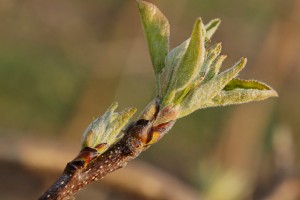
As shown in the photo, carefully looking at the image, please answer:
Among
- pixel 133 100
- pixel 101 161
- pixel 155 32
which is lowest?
pixel 101 161

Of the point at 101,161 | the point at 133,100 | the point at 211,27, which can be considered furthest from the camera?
the point at 133,100

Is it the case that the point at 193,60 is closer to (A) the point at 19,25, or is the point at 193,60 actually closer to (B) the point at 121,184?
(B) the point at 121,184

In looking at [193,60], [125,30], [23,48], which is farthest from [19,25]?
[193,60]

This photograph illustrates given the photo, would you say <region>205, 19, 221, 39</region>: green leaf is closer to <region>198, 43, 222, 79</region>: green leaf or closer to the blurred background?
<region>198, 43, 222, 79</region>: green leaf

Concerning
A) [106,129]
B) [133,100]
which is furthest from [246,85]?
[133,100]

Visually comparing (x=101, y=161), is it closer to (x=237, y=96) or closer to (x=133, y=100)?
(x=237, y=96)

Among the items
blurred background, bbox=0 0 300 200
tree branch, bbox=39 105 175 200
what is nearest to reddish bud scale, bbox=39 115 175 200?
tree branch, bbox=39 105 175 200
